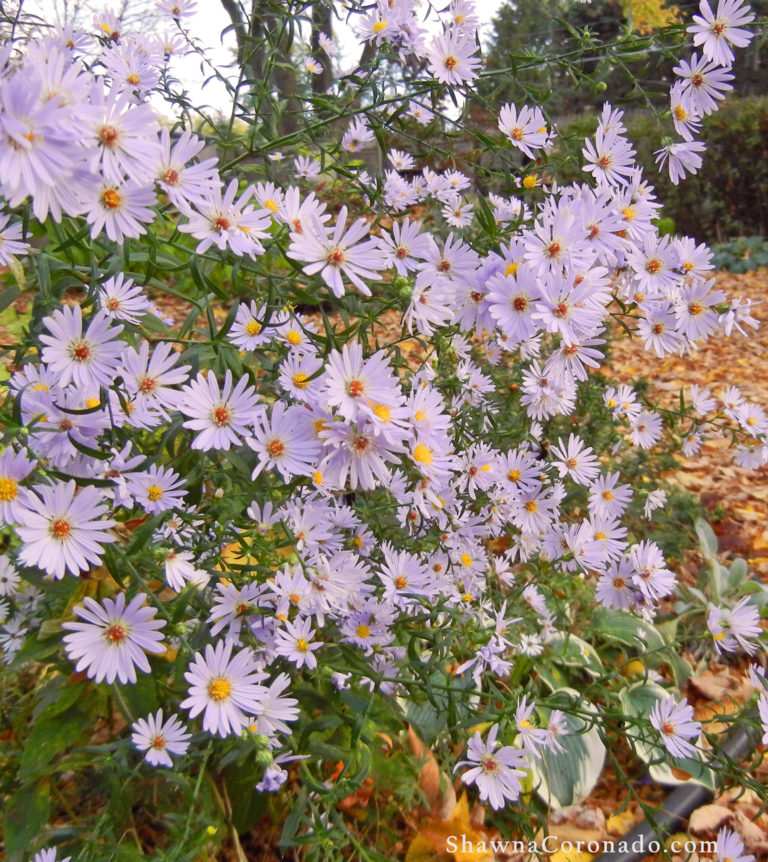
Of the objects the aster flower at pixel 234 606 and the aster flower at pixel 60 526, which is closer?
the aster flower at pixel 60 526

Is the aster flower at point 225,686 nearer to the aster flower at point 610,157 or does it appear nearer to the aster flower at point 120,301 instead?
the aster flower at point 120,301

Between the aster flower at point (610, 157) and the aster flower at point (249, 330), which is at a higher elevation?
the aster flower at point (610, 157)

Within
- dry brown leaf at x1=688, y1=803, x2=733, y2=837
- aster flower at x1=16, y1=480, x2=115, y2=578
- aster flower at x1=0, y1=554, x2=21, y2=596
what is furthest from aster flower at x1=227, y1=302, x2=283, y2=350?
dry brown leaf at x1=688, y1=803, x2=733, y2=837

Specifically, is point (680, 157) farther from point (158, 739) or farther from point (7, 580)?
point (7, 580)

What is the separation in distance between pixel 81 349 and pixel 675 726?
1.15 metres

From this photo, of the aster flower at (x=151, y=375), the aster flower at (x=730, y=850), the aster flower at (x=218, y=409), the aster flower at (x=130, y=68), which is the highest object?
the aster flower at (x=130, y=68)

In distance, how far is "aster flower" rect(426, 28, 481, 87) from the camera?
1.13 meters

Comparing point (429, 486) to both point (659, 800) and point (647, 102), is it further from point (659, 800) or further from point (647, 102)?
point (659, 800)

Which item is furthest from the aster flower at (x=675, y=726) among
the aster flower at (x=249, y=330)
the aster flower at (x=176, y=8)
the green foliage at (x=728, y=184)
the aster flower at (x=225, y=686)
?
the green foliage at (x=728, y=184)

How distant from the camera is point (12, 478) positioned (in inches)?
30.7

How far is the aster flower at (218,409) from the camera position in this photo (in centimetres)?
84

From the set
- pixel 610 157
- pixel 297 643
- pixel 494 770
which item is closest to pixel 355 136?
pixel 610 157

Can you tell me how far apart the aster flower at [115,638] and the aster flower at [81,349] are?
0.27 metres

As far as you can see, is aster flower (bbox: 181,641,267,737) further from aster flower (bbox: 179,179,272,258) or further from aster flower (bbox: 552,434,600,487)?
aster flower (bbox: 552,434,600,487)
